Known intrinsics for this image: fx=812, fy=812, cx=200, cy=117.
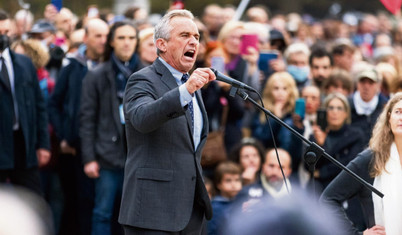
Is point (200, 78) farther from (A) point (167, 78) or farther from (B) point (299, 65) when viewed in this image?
(B) point (299, 65)

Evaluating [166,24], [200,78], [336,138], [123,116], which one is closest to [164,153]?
[200,78]

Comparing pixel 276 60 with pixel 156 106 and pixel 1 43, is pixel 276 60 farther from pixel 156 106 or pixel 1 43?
pixel 156 106

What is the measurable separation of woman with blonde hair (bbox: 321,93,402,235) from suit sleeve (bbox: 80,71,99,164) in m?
2.99

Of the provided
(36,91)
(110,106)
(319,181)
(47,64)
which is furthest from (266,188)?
(47,64)

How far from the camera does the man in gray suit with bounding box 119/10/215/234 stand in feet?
15.6

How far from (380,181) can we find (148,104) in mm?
1845

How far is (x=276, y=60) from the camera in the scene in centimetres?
1019

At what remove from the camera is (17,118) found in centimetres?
773

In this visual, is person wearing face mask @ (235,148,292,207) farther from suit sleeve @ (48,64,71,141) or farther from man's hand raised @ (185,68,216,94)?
man's hand raised @ (185,68,216,94)

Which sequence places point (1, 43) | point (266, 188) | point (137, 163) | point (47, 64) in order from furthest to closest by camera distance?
point (47, 64)
point (266, 188)
point (1, 43)
point (137, 163)

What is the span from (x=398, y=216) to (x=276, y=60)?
16.7ft

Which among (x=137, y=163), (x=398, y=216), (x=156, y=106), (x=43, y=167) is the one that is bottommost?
(x=43, y=167)

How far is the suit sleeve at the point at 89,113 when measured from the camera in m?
7.85

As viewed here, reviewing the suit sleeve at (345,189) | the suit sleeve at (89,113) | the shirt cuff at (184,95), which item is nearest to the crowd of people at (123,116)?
the suit sleeve at (89,113)
